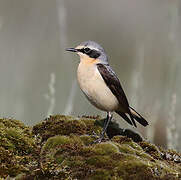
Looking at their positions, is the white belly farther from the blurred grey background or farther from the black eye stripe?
the blurred grey background

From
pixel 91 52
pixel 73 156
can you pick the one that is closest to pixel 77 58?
pixel 91 52

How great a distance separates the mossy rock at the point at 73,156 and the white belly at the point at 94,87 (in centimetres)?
95

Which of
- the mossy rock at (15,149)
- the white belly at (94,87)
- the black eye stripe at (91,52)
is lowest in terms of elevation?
the mossy rock at (15,149)

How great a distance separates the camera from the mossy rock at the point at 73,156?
5035mm

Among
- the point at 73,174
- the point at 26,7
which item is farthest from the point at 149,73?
the point at 73,174

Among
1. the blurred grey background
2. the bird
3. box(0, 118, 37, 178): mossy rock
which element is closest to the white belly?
the bird

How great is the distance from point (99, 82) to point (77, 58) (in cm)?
844

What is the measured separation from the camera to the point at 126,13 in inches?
888

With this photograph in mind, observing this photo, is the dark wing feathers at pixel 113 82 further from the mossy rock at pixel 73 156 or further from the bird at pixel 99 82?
the mossy rock at pixel 73 156

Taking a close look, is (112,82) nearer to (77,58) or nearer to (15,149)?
(15,149)

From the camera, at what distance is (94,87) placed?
7.18m

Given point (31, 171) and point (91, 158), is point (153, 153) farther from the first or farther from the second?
point (31, 171)

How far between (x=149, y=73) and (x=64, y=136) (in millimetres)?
11707

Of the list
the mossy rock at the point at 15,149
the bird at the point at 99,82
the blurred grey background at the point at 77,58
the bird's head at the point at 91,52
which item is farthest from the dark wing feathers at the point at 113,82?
the mossy rock at the point at 15,149
